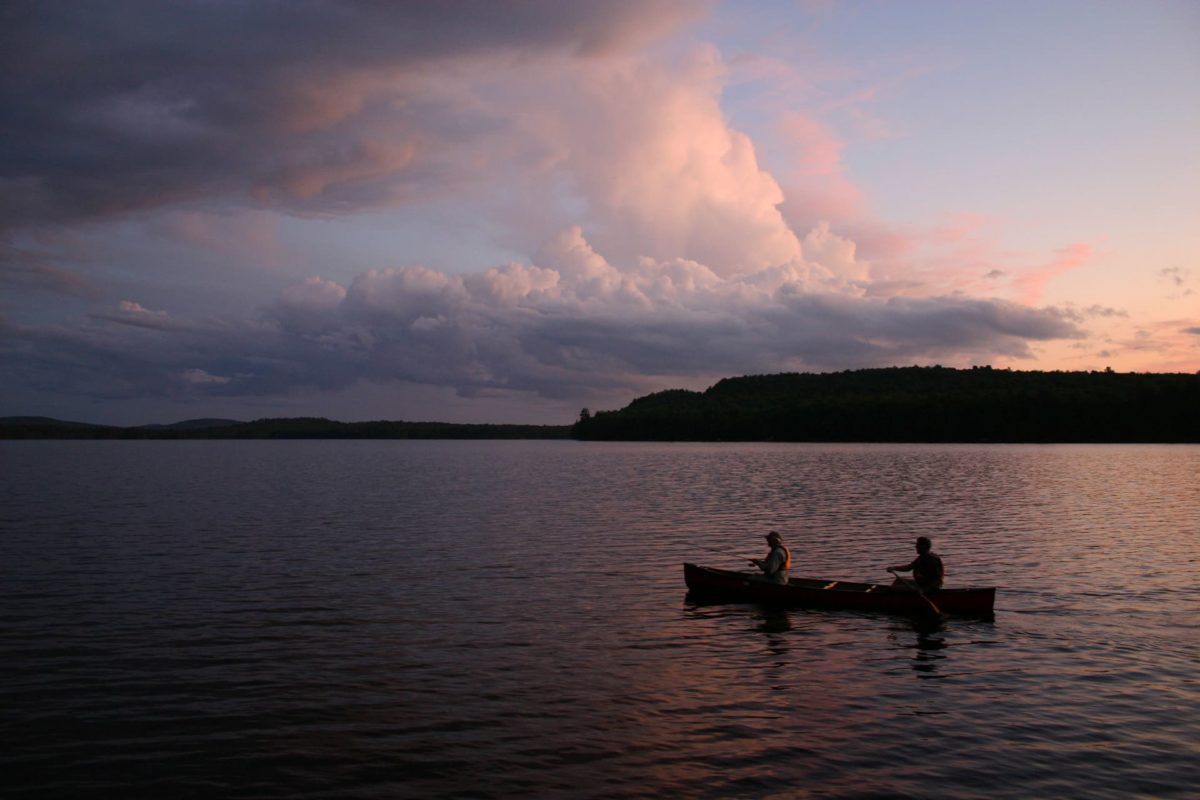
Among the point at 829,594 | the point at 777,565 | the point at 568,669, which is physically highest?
the point at 777,565

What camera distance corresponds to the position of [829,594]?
26.9 m

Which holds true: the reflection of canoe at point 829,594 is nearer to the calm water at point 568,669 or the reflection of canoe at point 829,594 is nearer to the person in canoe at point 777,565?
the person in canoe at point 777,565

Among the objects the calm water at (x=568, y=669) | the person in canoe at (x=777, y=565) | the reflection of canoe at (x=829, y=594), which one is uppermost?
the person in canoe at (x=777, y=565)

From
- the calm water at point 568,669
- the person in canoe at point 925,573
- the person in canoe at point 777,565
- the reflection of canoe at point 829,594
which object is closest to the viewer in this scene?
the calm water at point 568,669

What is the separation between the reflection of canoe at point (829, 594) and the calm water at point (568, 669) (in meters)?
0.75

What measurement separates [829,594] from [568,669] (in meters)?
10.5

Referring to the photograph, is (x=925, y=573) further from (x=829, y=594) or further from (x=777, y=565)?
Answer: (x=777, y=565)

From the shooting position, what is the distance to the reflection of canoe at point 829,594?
25.7 meters

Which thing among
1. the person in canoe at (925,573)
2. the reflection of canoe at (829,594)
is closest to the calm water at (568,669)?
the reflection of canoe at (829,594)

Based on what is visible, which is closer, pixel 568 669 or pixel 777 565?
pixel 568 669

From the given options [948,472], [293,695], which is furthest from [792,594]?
[948,472]

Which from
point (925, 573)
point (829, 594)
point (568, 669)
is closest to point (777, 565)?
point (829, 594)

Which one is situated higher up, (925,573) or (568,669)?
(925,573)

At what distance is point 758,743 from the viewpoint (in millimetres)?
15492
